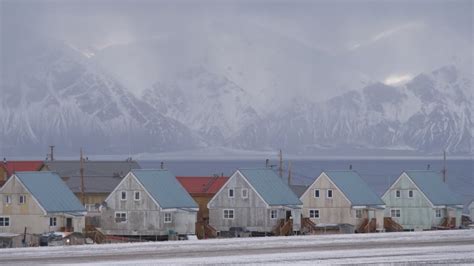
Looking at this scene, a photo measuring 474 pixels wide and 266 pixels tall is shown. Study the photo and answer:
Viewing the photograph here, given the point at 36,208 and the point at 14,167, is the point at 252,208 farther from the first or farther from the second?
the point at 14,167

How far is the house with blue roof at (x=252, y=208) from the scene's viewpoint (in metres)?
98.2

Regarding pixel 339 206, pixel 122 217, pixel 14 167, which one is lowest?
pixel 122 217

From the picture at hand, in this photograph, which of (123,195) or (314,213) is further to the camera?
(314,213)

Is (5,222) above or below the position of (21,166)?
below

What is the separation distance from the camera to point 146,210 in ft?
314

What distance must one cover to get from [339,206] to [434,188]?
992cm

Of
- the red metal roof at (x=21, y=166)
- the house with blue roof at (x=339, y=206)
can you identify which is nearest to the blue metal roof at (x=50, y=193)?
the house with blue roof at (x=339, y=206)

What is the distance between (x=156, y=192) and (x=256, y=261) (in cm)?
3209

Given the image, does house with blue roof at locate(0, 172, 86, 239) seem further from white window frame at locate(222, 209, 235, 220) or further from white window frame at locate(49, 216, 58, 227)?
white window frame at locate(222, 209, 235, 220)

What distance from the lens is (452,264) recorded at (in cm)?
6322

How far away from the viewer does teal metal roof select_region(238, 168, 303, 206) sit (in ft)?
325

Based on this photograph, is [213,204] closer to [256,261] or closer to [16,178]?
[16,178]

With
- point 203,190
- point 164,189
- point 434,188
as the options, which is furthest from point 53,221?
point 434,188

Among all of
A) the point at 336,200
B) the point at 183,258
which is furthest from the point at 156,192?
the point at 183,258
